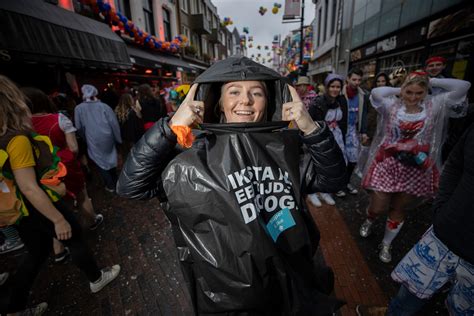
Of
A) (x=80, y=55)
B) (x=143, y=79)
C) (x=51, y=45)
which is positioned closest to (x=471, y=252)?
(x=51, y=45)

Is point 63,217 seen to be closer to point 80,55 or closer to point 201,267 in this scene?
point 201,267

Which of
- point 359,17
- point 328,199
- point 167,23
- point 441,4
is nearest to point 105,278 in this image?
point 328,199

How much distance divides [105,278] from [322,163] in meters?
2.51

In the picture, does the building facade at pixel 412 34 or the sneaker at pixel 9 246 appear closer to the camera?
the sneaker at pixel 9 246

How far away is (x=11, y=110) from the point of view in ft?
5.10

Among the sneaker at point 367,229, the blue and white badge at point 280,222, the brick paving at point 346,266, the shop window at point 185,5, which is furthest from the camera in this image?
the shop window at point 185,5

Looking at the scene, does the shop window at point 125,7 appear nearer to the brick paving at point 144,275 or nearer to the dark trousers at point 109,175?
the dark trousers at point 109,175

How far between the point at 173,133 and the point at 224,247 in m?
0.61

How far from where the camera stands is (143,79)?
1115 centimetres

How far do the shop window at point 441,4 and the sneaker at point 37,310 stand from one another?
8.94 m

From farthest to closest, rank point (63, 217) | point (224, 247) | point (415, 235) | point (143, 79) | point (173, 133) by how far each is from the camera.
→ point (143, 79) → point (415, 235) → point (63, 217) → point (173, 133) → point (224, 247)

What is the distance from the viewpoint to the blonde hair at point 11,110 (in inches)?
59.6

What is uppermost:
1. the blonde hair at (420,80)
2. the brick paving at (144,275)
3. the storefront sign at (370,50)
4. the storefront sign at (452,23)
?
the storefront sign at (370,50)

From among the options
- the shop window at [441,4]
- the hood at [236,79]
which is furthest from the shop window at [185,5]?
the hood at [236,79]
